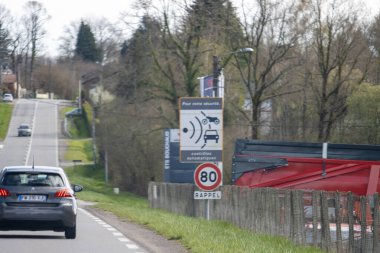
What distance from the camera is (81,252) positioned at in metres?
17.1

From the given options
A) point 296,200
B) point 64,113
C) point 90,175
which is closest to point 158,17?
point 90,175

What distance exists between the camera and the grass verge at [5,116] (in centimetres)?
11761

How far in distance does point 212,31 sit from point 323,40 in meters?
6.49

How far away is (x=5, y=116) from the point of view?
12519 cm

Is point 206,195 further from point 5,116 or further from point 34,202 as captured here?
point 5,116

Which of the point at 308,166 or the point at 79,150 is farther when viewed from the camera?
the point at 79,150

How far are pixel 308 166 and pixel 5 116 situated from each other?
3862 inches

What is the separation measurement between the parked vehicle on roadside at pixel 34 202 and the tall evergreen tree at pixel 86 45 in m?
141

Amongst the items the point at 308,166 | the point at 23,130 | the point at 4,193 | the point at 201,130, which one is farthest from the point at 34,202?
the point at 23,130

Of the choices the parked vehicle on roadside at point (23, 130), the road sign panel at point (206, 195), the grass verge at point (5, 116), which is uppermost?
the grass verge at point (5, 116)

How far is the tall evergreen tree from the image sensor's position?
526 ft

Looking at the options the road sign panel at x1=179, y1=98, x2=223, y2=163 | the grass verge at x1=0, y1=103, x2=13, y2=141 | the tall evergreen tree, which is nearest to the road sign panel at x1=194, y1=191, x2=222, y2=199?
the road sign panel at x1=179, y1=98, x2=223, y2=163

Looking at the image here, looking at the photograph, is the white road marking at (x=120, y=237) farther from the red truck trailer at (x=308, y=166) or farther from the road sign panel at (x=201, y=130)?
the red truck trailer at (x=308, y=166)

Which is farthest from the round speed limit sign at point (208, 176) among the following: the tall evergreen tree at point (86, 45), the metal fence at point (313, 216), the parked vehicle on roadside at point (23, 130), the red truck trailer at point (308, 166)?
the tall evergreen tree at point (86, 45)
